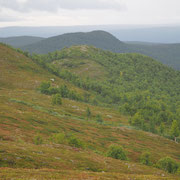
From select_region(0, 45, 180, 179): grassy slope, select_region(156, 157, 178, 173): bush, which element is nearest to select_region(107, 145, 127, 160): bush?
select_region(0, 45, 180, 179): grassy slope

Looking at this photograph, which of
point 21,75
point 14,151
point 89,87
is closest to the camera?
point 14,151

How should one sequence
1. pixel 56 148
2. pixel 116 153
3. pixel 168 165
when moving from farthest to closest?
pixel 168 165, pixel 116 153, pixel 56 148

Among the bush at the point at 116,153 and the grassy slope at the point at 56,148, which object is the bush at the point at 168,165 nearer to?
the grassy slope at the point at 56,148

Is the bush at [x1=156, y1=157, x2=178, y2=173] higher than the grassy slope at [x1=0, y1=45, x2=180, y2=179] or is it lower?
lower

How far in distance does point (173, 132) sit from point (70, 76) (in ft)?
380

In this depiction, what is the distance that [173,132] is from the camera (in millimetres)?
83750

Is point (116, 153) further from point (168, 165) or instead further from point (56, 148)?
point (56, 148)

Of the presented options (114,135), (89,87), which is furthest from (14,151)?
(89,87)

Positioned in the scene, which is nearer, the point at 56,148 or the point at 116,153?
the point at 56,148

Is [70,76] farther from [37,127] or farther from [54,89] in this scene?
[37,127]

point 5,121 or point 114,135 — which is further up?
point 5,121

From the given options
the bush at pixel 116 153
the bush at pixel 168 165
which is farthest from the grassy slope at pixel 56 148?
the bush at pixel 168 165

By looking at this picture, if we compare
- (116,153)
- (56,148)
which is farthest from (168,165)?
(56,148)

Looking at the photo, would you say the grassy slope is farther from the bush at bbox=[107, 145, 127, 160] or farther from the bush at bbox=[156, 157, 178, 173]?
the bush at bbox=[156, 157, 178, 173]
